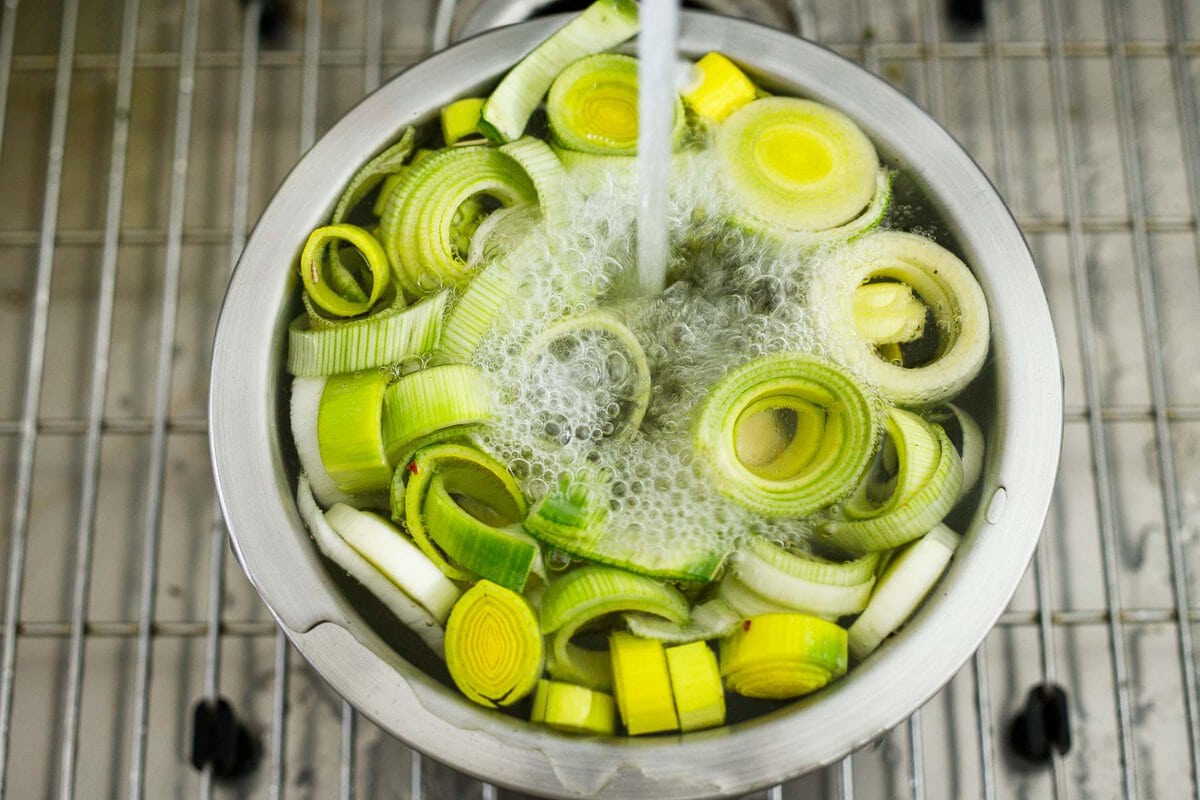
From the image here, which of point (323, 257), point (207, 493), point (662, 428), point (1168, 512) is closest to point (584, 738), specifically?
point (662, 428)

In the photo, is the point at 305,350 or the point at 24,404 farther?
the point at 24,404

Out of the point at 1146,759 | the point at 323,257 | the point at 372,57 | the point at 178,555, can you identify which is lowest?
the point at 1146,759

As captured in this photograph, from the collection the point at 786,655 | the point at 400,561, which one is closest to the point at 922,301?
the point at 786,655

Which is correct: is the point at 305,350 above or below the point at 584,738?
above

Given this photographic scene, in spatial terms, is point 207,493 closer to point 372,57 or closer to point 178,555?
point 178,555

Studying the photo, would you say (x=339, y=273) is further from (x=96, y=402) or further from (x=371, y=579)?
(x=96, y=402)

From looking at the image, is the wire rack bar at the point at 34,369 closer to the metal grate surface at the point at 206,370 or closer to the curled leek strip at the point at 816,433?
the metal grate surface at the point at 206,370
